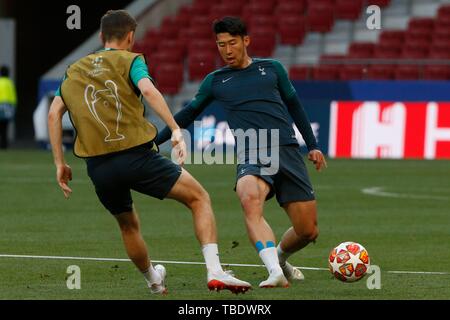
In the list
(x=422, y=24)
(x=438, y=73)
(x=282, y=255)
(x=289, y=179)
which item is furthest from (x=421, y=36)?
(x=289, y=179)

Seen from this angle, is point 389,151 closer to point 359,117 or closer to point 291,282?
point 359,117

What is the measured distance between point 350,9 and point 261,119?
22.8 m

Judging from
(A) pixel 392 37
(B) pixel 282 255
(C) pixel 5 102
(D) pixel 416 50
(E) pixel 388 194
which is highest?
(A) pixel 392 37

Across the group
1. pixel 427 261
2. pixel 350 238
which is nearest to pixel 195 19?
pixel 350 238

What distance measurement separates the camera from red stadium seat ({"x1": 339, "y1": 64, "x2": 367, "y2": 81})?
29.3 m

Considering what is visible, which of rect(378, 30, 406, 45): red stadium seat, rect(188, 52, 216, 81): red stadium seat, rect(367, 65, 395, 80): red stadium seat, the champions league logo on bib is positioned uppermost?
the champions league logo on bib

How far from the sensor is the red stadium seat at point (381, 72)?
94.7ft

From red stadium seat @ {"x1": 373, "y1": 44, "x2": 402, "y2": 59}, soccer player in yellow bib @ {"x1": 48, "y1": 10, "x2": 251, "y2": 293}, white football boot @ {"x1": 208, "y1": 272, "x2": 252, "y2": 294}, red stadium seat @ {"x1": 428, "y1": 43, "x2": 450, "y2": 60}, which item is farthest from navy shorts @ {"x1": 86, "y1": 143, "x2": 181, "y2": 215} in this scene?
red stadium seat @ {"x1": 373, "y1": 44, "x2": 402, "y2": 59}

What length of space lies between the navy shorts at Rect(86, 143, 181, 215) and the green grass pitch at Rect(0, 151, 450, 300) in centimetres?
75

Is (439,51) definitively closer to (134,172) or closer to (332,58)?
(332,58)

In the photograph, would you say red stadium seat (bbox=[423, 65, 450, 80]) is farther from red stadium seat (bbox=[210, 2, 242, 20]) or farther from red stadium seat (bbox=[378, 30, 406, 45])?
red stadium seat (bbox=[210, 2, 242, 20])

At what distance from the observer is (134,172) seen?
9234 millimetres

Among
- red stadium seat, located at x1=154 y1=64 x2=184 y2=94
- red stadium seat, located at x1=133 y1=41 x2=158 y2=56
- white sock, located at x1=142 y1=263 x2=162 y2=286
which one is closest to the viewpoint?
white sock, located at x1=142 y1=263 x2=162 y2=286

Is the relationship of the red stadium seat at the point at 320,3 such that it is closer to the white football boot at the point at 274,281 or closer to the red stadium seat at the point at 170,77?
the red stadium seat at the point at 170,77
